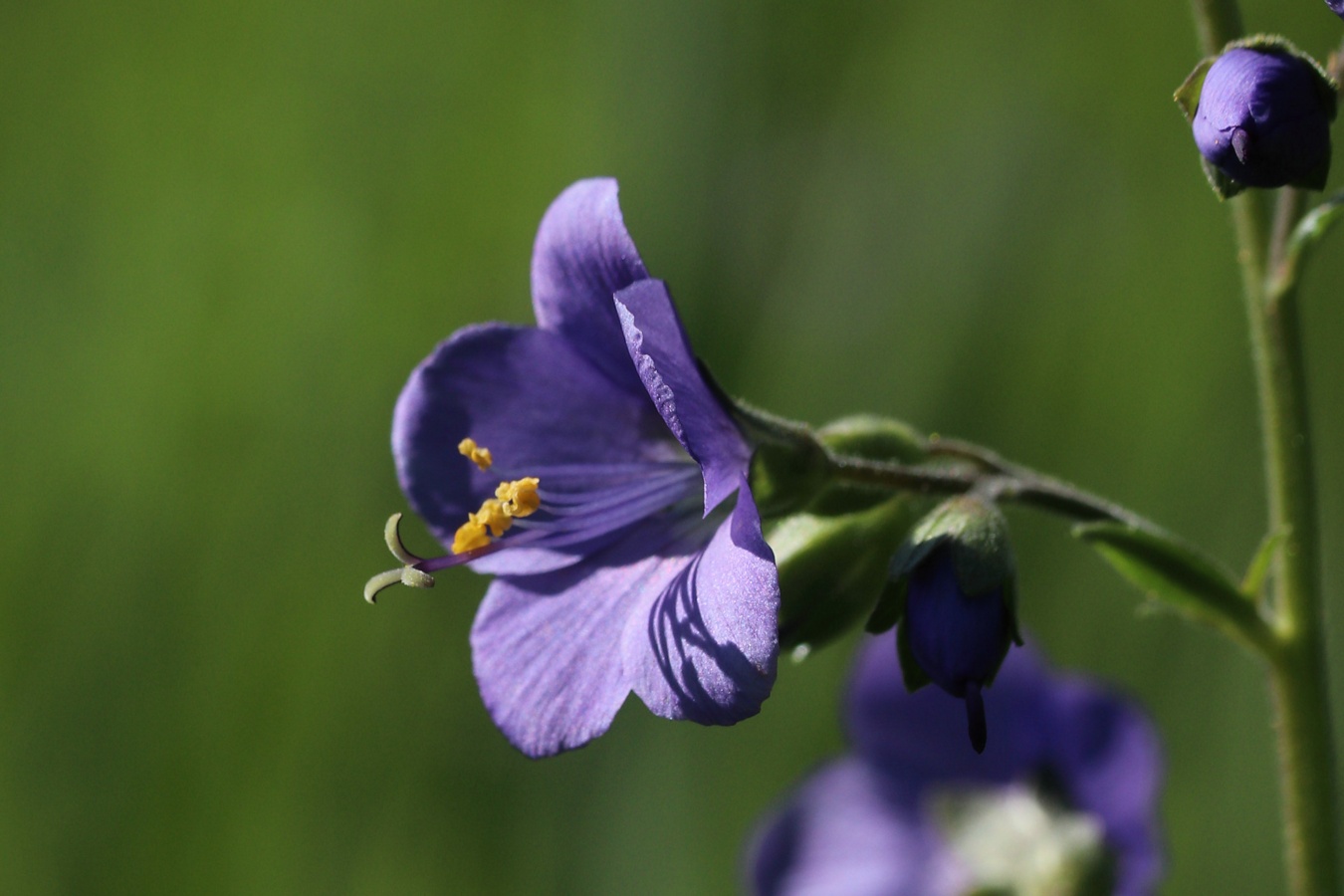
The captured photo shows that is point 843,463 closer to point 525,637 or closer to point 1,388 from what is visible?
point 525,637

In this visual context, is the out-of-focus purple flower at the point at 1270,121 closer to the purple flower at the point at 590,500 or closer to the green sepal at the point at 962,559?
the green sepal at the point at 962,559

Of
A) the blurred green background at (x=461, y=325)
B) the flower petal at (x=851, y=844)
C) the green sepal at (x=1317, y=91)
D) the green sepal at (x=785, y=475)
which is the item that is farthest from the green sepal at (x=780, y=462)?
the blurred green background at (x=461, y=325)

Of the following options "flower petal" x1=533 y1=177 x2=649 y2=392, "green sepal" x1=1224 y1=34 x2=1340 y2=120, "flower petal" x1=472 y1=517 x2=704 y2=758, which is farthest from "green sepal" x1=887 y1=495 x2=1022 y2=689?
"green sepal" x1=1224 y1=34 x2=1340 y2=120

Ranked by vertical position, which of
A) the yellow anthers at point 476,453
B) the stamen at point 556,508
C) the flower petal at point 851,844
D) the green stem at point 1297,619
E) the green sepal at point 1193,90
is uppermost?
the green sepal at point 1193,90

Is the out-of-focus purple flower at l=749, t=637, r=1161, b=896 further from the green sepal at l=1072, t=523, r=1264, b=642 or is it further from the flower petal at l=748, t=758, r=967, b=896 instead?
the green sepal at l=1072, t=523, r=1264, b=642

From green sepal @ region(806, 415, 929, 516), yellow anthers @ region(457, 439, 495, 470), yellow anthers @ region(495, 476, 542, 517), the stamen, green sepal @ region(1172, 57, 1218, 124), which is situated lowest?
green sepal @ region(806, 415, 929, 516)

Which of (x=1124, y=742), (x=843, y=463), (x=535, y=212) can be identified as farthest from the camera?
(x=535, y=212)

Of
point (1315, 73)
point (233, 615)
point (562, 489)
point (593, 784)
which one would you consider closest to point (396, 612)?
point (233, 615)
